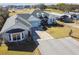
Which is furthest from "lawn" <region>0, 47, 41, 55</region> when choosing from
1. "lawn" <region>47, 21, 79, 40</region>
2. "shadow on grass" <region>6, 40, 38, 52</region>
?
"lawn" <region>47, 21, 79, 40</region>

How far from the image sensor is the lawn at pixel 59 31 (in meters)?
2.07

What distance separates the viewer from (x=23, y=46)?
2053 mm

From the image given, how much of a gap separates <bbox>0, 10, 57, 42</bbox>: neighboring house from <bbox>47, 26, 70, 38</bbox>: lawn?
0.16 meters

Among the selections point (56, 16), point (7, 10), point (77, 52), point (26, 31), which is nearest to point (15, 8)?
point (7, 10)

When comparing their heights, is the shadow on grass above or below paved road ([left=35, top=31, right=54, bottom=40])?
below

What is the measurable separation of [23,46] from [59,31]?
16.4 inches

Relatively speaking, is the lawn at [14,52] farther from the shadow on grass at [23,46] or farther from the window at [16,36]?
the window at [16,36]

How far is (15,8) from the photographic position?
2062mm

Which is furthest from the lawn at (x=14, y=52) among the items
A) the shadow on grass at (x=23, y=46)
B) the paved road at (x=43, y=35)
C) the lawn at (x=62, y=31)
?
the lawn at (x=62, y=31)

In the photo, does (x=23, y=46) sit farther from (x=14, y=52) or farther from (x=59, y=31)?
(x=59, y=31)

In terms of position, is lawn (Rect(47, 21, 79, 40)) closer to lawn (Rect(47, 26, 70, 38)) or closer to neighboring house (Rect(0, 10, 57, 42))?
lawn (Rect(47, 26, 70, 38))

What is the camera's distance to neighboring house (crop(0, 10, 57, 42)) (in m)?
2.04

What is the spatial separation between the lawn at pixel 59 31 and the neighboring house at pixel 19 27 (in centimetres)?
16

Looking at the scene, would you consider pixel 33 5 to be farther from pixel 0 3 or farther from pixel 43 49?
pixel 43 49
